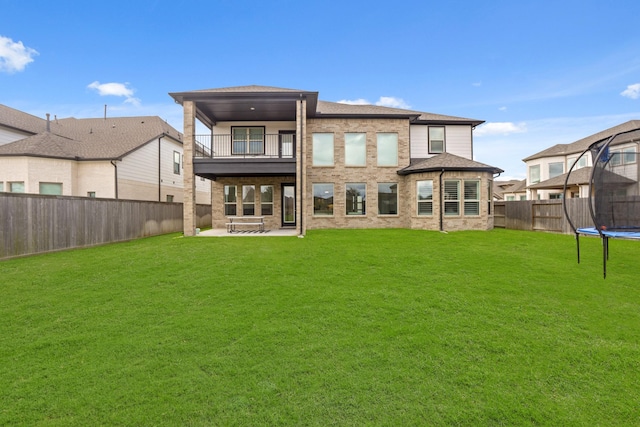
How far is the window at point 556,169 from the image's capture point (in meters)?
Answer: 24.9

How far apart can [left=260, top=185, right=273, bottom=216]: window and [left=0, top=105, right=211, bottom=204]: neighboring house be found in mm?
8495

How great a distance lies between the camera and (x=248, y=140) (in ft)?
51.8

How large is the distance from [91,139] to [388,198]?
64.6 ft

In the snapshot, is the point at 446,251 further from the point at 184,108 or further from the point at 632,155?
the point at 184,108

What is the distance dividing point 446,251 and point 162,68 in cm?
2483

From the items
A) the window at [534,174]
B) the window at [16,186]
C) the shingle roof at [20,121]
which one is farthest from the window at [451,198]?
the shingle roof at [20,121]

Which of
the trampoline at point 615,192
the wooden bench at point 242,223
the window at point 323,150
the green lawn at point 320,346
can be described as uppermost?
the window at point 323,150

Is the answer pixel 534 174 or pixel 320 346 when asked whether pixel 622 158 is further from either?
pixel 534 174

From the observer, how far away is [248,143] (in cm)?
1580

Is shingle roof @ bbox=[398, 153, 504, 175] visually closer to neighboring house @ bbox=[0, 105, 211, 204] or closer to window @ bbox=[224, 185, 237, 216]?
window @ bbox=[224, 185, 237, 216]

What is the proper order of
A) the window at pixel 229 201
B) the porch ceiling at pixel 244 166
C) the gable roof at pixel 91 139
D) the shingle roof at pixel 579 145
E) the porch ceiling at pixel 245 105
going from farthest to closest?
1. the shingle roof at pixel 579 145
2. the window at pixel 229 201
3. the gable roof at pixel 91 139
4. the porch ceiling at pixel 244 166
5. the porch ceiling at pixel 245 105

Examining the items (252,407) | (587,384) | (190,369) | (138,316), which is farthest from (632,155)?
(138,316)

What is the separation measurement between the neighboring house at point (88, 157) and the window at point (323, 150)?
11519 millimetres

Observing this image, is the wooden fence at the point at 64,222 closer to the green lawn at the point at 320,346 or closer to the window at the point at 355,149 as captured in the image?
the green lawn at the point at 320,346
